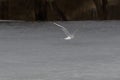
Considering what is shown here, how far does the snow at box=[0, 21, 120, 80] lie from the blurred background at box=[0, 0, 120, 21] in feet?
1.48

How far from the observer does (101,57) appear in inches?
36.7

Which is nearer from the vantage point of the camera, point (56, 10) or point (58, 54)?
point (58, 54)

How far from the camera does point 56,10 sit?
1.92 meters

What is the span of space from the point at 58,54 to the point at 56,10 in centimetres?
96

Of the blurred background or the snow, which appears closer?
the snow

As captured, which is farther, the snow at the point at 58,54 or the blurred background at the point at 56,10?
the blurred background at the point at 56,10

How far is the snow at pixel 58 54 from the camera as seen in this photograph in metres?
0.76

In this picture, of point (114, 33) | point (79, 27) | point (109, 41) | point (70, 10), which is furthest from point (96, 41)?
point (70, 10)

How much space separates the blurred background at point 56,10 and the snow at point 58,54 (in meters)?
0.45

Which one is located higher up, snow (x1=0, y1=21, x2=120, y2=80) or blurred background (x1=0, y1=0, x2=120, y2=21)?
snow (x1=0, y1=21, x2=120, y2=80)

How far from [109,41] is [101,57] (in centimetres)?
26

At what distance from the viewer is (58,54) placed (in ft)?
3.21

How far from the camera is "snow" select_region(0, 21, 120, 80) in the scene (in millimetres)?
761

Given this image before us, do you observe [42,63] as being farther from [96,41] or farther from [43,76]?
[96,41]
